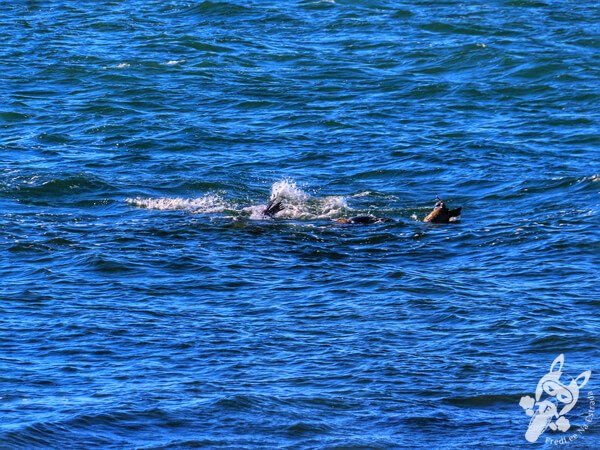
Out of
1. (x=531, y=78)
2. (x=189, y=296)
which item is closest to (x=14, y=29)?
(x=531, y=78)

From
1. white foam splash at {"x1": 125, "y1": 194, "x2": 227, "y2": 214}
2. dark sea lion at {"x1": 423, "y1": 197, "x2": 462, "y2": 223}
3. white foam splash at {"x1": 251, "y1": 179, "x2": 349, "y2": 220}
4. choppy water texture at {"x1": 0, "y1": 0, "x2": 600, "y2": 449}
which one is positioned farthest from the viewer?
white foam splash at {"x1": 125, "y1": 194, "x2": 227, "y2": 214}

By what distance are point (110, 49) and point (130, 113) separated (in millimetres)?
5267

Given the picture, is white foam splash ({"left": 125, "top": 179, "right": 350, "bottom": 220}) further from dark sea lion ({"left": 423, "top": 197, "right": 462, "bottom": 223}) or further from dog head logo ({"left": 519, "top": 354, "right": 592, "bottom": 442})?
dog head logo ({"left": 519, "top": 354, "right": 592, "bottom": 442})

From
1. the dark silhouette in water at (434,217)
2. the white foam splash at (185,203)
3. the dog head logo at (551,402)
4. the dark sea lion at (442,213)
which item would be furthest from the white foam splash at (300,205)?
the dog head logo at (551,402)

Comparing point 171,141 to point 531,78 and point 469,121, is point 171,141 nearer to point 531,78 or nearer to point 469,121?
point 469,121

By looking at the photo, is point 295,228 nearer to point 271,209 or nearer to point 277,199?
point 271,209

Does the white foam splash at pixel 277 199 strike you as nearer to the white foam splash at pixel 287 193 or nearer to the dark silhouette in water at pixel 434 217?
the white foam splash at pixel 287 193

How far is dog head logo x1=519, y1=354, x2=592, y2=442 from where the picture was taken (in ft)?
33.0

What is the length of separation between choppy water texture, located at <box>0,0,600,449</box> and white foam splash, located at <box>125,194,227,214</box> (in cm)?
6

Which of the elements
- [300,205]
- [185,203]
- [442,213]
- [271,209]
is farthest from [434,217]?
[185,203]

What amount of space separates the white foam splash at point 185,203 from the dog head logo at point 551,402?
727 centimetres

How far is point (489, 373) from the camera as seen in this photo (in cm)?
1119

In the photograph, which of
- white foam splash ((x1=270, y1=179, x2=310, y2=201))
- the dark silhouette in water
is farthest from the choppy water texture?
the dark silhouette in water

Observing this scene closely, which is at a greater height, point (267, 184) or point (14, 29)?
point (14, 29)
